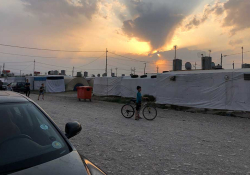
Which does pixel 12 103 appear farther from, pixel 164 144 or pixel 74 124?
pixel 164 144

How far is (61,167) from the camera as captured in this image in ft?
6.20

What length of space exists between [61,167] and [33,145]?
0.54 m

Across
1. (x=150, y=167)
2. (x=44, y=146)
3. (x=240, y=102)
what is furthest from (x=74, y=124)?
(x=240, y=102)

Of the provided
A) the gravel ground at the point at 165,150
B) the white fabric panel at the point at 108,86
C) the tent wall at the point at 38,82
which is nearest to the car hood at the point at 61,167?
the gravel ground at the point at 165,150

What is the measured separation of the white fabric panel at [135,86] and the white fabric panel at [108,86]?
78 centimetres

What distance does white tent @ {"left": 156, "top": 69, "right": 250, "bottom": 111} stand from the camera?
11344 mm

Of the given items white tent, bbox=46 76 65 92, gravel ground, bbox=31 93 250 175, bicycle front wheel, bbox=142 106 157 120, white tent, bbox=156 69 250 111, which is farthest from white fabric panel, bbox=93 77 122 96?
gravel ground, bbox=31 93 250 175

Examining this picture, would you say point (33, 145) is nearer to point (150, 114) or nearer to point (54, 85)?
point (150, 114)

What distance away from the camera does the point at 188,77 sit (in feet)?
44.8

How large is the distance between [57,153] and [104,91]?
19.8 meters

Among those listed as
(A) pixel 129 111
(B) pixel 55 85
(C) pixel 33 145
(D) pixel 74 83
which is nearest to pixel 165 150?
(C) pixel 33 145

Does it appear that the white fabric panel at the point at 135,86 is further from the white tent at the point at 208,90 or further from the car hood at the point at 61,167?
the car hood at the point at 61,167

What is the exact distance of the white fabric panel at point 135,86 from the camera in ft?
58.1

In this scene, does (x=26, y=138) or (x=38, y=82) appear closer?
(x=26, y=138)
